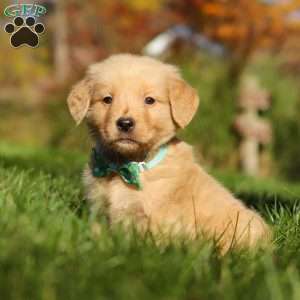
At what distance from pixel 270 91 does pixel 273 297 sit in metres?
11.4

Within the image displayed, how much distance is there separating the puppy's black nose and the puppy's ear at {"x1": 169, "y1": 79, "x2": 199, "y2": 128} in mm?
359

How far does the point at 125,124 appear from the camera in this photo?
3.68 m

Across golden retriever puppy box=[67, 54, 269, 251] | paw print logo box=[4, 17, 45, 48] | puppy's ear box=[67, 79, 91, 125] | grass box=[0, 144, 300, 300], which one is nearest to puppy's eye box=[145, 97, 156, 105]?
golden retriever puppy box=[67, 54, 269, 251]

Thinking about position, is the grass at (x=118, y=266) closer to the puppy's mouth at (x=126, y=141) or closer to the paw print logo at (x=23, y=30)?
the puppy's mouth at (x=126, y=141)

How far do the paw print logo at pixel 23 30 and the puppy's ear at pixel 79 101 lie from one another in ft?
8.64

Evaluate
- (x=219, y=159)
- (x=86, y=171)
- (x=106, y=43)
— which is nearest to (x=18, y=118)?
(x=106, y=43)

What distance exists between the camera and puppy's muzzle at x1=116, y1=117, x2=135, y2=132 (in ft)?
12.1

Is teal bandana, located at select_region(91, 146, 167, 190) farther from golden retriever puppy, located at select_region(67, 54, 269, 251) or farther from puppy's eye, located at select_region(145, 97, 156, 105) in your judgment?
puppy's eye, located at select_region(145, 97, 156, 105)

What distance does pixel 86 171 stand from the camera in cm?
414

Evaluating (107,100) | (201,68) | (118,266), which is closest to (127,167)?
(107,100)

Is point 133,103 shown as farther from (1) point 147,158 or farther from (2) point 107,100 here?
(1) point 147,158

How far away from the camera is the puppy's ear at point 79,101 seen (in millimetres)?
4012

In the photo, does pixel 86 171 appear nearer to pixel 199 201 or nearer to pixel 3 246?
pixel 199 201

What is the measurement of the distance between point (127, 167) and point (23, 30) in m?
3.85
